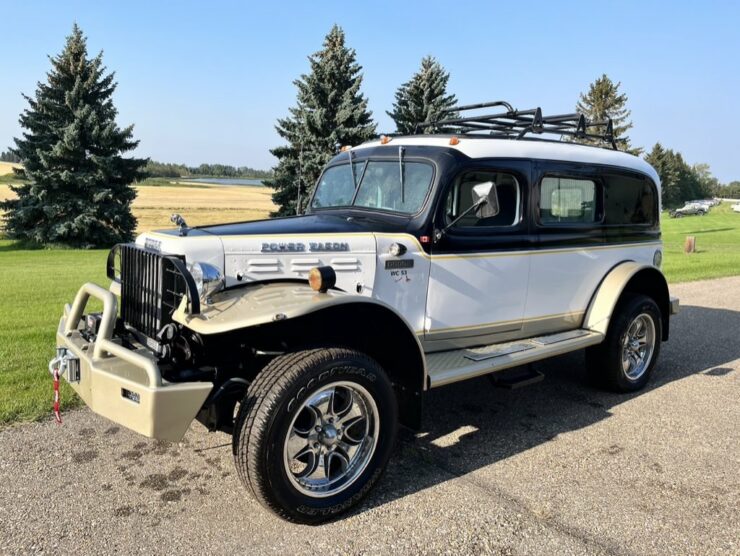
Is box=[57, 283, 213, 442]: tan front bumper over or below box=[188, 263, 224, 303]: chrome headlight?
below

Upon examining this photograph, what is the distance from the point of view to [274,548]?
9.59ft

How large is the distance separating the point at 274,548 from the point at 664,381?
4479 millimetres

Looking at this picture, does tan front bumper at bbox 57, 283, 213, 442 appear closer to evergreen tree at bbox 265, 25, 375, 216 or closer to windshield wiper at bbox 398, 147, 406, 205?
windshield wiper at bbox 398, 147, 406, 205

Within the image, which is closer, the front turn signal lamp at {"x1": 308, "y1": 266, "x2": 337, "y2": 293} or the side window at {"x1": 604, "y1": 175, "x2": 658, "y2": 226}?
the front turn signal lamp at {"x1": 308, "y1": 266, "x2": 337, "y2": 293}

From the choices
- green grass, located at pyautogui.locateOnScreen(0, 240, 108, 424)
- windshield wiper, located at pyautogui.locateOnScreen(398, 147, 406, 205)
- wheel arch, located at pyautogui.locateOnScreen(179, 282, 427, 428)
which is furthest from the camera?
green grass, located at pyautogui.locateOnScreen(0, 240, 108, 424)

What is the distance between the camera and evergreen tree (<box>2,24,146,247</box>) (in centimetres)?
2336

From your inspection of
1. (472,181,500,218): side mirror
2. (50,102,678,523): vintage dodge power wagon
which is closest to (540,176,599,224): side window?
→ (50,102,678,523): vintage dodge power wagon

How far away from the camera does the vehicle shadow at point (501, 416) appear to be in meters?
3.80

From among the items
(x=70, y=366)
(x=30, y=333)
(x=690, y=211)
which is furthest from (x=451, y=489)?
(x=690, y=211)

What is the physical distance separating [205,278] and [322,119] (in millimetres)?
20642

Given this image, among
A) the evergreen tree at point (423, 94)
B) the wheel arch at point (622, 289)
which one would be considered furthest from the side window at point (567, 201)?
the evergreen tree at point (423, 94)

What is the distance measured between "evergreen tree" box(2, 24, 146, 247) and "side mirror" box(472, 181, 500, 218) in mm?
22478

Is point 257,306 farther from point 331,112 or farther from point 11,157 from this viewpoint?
point 11,157

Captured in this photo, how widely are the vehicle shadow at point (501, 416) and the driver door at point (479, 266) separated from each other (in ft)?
2.20
